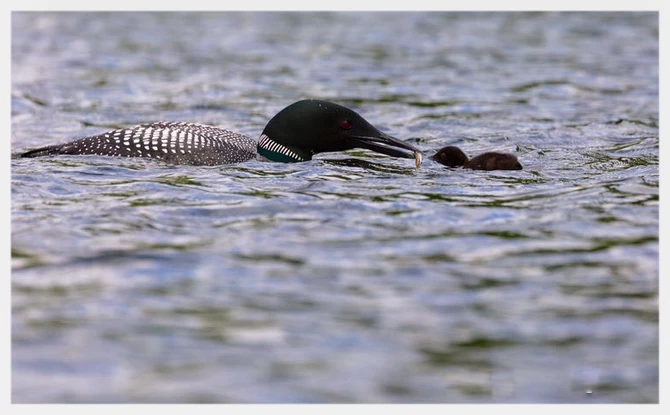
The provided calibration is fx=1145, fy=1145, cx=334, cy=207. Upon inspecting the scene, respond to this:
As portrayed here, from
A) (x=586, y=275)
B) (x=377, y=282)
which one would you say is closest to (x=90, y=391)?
(x=377, y=282)

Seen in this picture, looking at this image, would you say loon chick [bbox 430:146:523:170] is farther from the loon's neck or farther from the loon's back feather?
the loon's back feather

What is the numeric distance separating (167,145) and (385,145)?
5.05 ft

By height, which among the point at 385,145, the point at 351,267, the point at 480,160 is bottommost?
the point at 351,267

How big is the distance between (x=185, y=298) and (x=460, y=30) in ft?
38.5

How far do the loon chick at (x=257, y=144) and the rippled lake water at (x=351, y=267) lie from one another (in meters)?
0.16

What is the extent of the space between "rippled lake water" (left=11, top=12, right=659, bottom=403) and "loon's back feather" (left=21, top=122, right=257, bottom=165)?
0.48ft

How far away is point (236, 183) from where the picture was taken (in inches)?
278

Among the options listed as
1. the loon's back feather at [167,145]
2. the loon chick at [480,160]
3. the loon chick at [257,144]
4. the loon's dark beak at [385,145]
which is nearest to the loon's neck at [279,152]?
the loon chick at [257,144]

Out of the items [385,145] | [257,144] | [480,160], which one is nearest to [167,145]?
[257,144]

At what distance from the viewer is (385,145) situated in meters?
8.13

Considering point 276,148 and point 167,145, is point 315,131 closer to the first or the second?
point 276,148

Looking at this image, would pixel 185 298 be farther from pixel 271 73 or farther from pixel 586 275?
pixel 271 73

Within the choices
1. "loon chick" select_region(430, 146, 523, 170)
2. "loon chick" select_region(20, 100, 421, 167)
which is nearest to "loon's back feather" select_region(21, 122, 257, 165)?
"loon chick" select_region(20, 100, 421, 167)

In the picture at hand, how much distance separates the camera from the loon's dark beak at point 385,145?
792 cm
